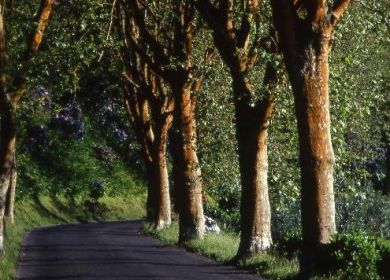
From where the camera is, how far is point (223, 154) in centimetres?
3778

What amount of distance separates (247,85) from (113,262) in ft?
18.0

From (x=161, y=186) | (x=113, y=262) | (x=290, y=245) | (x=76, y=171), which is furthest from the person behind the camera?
(x=76, y=171)

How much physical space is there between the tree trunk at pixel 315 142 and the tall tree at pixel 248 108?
153 inches

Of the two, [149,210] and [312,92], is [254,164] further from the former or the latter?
[149,210]

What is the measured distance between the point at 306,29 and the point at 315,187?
2.96m

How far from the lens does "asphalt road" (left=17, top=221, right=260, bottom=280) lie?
68.1ft

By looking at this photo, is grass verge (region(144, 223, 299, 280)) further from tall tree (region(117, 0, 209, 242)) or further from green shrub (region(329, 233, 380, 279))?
green shrub (region(329, 233, 380, 279))

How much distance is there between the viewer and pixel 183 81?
3017 centimetres

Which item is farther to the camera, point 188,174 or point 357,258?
point 188,174

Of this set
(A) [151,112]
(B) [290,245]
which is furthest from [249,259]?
(A) [151,112]


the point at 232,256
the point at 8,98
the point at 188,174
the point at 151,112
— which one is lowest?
the point at 232,256

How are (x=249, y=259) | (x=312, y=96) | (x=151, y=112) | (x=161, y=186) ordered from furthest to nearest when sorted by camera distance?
(x=151, y=112)
(x=161, y=186)
(x=249, y=259)
(x=312, y=96)

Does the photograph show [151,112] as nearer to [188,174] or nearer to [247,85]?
[188,174]

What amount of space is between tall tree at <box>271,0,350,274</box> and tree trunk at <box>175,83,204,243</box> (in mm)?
11963
